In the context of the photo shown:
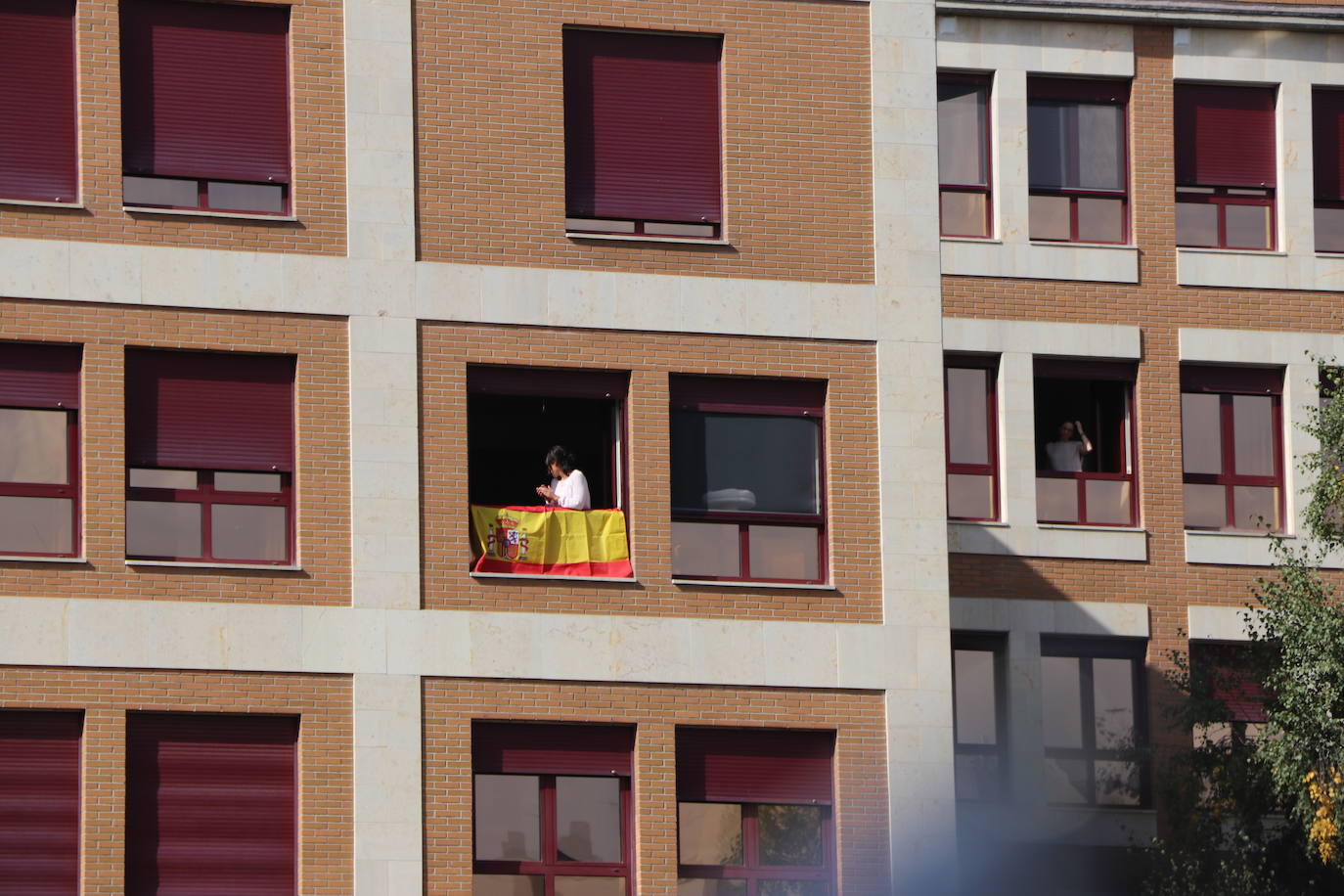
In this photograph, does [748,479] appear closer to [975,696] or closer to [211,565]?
[211,565]

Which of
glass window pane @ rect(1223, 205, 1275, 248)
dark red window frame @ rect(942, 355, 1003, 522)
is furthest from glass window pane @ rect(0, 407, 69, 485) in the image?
glass window pane @ rect(1223, 205, 1275, 248)

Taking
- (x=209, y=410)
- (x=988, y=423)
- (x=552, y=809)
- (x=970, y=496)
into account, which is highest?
(x=988, y=423)

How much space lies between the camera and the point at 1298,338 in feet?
133

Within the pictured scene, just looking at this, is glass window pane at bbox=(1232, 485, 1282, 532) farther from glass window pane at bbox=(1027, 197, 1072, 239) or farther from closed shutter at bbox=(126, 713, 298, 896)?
closed shutter at bbox=(126, 713, 298, 896)

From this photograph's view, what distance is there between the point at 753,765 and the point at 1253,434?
13713 millimetres

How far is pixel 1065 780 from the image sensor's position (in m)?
39.2

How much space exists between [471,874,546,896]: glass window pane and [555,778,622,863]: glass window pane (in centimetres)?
36

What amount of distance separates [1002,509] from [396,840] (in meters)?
13.9

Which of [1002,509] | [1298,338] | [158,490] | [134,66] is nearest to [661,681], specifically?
[158,490]

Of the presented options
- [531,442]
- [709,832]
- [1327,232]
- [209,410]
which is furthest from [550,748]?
[1327,232]

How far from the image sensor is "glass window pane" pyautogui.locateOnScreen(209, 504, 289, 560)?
2862cm

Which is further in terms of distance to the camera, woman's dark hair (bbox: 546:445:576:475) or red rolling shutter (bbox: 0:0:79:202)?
woman's dark hair (bbox: 546:445:576:475)

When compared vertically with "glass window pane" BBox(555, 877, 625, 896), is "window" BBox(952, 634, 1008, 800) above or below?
above

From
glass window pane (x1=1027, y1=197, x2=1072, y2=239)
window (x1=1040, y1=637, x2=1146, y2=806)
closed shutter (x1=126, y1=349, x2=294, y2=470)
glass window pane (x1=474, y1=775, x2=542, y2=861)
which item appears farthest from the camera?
glass window pane (x1=1027, y1=197, x2=1072, y2=239)
